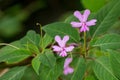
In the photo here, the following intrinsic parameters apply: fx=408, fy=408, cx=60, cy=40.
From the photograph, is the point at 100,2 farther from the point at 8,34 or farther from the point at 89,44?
the point at 8,34

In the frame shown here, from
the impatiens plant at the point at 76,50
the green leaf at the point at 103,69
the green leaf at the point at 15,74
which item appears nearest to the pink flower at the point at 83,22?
the impatiens plant at the point at 76,50

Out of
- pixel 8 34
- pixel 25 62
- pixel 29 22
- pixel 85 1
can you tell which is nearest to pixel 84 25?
pixel 25 62

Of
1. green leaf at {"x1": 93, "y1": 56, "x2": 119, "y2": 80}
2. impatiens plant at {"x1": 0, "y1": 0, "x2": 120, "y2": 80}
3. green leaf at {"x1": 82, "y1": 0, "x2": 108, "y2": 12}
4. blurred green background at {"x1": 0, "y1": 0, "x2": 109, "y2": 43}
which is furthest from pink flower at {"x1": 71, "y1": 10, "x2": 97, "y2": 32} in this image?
blurred green background at {"x1": 0, "y1": 0, "x2": 109, "y2": 43}

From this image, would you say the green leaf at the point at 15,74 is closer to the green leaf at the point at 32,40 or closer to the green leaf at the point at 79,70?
the green leaf at the point at 32,40

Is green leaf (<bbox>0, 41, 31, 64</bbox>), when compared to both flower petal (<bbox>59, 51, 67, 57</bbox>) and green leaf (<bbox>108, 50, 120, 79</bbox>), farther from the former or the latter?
green leaf (<bbox>108, 50, 120, 79</bbox>)

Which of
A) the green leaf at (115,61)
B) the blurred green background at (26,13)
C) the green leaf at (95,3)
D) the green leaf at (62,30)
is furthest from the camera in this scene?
the blurred green background at (26,13)

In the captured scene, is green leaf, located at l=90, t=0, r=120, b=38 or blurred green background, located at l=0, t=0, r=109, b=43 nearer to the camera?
green leaf, located at l=90, t=0, r=120, b=38

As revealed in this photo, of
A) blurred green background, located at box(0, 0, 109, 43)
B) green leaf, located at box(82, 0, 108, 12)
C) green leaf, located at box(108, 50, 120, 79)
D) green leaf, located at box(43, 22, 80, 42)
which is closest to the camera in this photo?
green leaf, located at box(108, 50, 120, 79)
